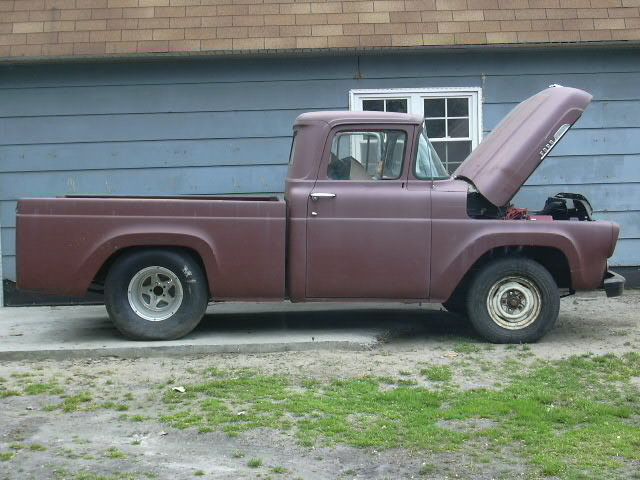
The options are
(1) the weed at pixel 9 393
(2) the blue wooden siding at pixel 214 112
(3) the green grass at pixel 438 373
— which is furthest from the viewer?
(2) the blue wooden siding at pixel 214 112

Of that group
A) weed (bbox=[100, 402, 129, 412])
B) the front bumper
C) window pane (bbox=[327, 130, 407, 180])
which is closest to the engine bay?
the front bumper

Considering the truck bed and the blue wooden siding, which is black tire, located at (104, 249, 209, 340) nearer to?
the truck bed

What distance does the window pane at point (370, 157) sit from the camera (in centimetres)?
879

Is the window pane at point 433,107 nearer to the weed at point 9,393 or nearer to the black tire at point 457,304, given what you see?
the black tire at point 457,304

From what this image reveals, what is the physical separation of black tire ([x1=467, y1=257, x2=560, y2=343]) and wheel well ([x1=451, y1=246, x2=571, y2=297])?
0.29ft

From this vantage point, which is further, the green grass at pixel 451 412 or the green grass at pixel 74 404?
the green grass at pixel 74 404

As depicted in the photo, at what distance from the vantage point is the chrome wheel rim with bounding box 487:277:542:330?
8.72 metres

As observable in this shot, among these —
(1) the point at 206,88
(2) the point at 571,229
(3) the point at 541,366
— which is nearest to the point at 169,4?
(1) the point at 206,88

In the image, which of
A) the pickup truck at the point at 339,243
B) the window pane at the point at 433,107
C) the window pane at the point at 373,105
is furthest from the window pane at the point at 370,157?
the window pane at the point at 433,107

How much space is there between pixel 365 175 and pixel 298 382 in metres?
2.35

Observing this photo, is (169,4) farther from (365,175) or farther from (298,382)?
(298,382)

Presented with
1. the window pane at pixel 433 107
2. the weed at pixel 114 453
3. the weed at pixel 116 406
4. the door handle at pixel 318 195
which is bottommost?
the weed at pixel 114 453

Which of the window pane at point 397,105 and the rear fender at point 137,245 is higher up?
the window pane at point 397,105

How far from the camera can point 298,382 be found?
23.8 ft
